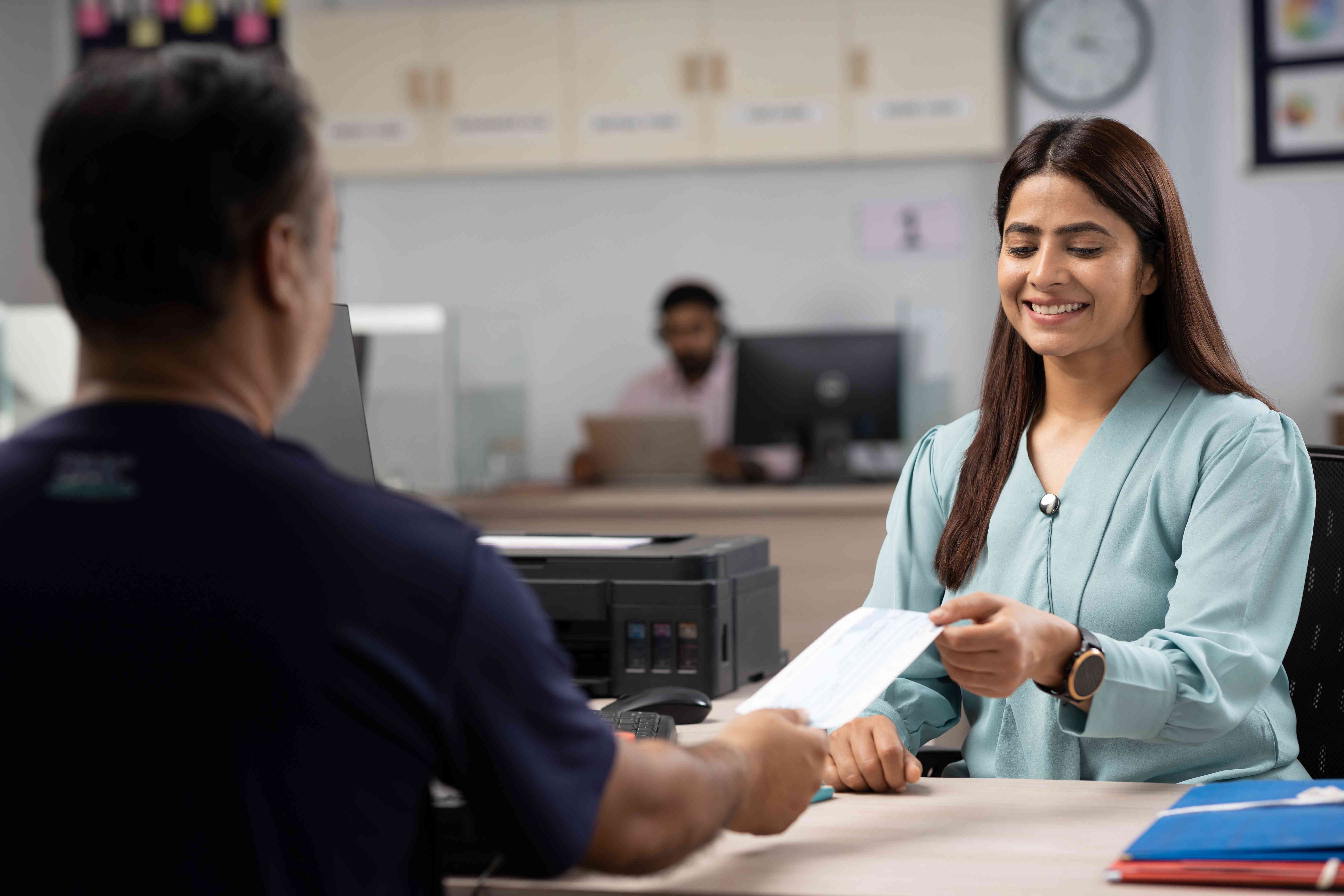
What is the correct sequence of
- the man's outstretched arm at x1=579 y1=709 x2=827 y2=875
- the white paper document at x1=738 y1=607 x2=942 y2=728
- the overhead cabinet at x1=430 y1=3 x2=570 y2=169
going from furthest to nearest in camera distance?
the overhead cabinet at x1=430 y1=3 x2=570 y2=169
the white paper document at x1=738 y1=607 x2=942 y2=728
the man's outstretched arm at x1=579 y1=709 x2=827 y2=875

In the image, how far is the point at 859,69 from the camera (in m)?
4.59

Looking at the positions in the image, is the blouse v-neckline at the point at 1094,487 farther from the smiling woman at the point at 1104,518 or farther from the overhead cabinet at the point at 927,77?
the overhead cabinet at the point at 927,77

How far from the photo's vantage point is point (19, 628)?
0.63m

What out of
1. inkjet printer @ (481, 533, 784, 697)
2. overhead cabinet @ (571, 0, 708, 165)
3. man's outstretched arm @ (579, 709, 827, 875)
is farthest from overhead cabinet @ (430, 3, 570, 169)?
man's outstretched arm @ (579, 709, 827, 875)

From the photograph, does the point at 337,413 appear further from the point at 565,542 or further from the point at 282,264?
the point at 282,264

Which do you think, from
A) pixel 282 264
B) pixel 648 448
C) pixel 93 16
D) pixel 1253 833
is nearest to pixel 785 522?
pixel 648 448

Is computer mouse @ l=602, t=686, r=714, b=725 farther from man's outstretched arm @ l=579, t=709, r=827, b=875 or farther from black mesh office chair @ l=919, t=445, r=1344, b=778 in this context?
man's outstretched arm @ l=579, t=709, r=827, b=875

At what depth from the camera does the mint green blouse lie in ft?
4.03

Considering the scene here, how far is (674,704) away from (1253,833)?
0.64 meters

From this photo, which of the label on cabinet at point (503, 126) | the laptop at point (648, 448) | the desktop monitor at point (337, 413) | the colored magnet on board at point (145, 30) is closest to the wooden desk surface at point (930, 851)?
the desktop monitor at point (337, 413)

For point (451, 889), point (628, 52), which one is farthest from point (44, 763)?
point (628, 52)

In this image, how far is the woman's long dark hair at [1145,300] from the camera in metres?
1.40

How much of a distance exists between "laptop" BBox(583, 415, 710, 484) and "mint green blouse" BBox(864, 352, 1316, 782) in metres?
2.80

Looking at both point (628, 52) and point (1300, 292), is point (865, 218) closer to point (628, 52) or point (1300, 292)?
point (628, 52)
